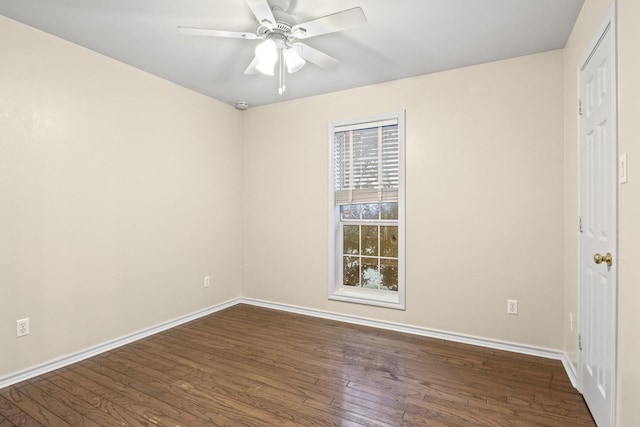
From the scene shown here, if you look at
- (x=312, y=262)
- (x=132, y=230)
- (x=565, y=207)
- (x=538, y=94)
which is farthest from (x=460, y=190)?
(x=132, y=230)

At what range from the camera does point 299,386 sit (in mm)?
2252

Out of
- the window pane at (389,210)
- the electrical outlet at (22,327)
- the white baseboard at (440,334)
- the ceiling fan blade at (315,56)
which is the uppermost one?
the ceiling fan blade at (315,56)

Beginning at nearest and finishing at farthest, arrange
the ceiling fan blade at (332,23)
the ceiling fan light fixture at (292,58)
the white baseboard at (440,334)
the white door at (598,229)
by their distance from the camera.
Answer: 1. the white door at (598,229)
2. the ceiling fan blade at (332,23)
3. the ceiling fan light fixture at (292,58)
4. the white baseboard at (440,334)

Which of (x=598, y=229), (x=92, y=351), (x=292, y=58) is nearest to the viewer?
(x=598, y=229)

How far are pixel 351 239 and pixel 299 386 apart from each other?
71.6 inches

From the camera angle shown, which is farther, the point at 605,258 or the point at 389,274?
the point at 389,274

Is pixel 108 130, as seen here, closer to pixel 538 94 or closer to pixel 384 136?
pixel 384 136

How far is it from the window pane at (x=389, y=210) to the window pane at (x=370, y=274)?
0.50m

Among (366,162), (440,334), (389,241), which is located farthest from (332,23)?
(440,334)

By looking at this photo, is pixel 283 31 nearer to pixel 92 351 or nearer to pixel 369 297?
pixel 369 297

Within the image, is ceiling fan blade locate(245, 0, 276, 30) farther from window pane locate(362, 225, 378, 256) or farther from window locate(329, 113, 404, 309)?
window pane locate(362, 225, 378, 256)

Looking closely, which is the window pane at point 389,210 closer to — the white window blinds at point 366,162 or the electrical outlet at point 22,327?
the white window blinds at point 366,162

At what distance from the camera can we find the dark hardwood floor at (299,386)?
191cm

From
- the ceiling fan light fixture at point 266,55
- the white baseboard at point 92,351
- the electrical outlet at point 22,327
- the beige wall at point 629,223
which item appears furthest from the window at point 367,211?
the electrical outlet at point 22,327
